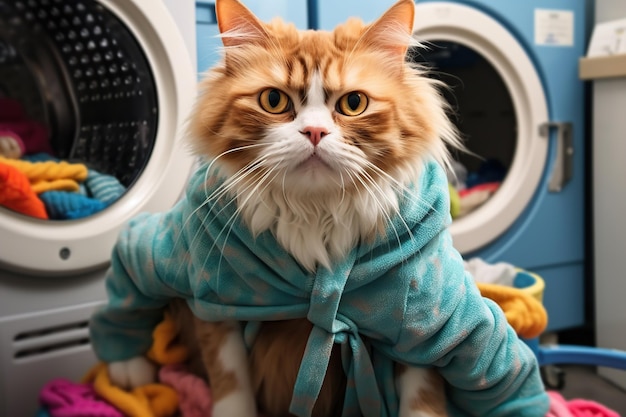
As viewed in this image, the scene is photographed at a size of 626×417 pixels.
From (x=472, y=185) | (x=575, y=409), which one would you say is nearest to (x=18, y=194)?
(x=575, y=409)

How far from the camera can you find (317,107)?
74 cm

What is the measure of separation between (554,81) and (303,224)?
3.66 feet

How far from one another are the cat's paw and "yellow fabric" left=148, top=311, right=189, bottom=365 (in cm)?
3

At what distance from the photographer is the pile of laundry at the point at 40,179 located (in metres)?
1.06

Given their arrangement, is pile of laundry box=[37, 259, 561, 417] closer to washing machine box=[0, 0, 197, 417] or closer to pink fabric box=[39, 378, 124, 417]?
pink fabric box=[39, 378, 124, 417]

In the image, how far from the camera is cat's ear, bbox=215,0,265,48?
31.0 inches

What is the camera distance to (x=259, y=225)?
31.6 inches

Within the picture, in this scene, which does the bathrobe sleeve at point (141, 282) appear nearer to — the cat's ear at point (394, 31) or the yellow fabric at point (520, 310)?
the cat's ear at point (394, 31)

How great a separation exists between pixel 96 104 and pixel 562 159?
126cm

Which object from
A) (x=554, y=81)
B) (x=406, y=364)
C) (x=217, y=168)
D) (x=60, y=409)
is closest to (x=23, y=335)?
(x=60, y=409)

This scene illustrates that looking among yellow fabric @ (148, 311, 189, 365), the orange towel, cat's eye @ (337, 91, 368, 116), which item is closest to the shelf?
cat's eye @ (337, 91, 368, 116)

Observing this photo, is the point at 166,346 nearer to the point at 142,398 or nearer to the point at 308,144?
the point at 142,398

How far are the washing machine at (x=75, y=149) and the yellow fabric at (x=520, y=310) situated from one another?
27.4 inches

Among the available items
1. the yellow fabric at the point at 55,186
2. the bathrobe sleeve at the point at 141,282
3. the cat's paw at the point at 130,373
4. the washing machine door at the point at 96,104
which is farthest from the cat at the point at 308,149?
the yellow fabric at the point at 55,186
